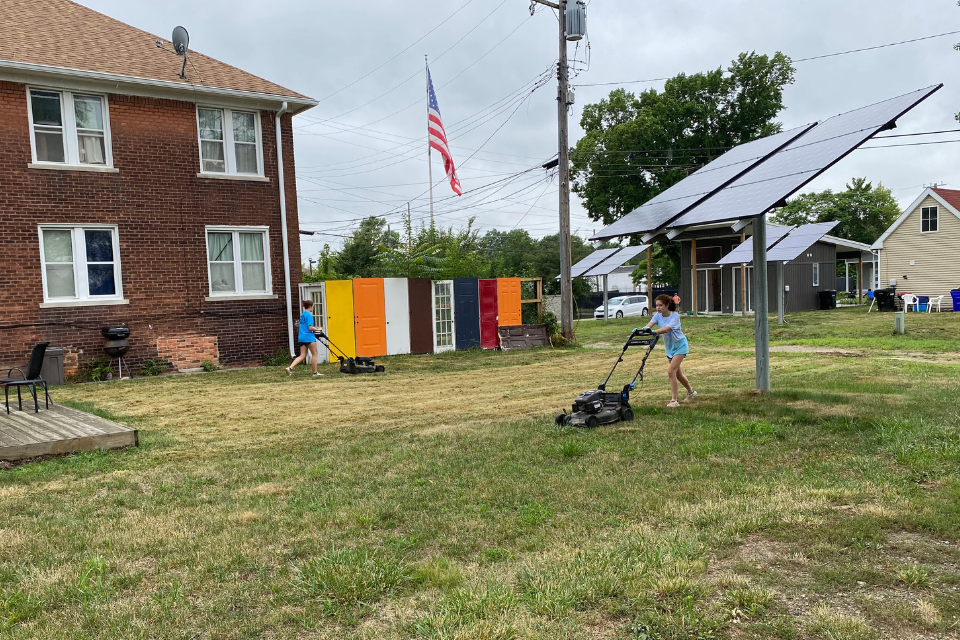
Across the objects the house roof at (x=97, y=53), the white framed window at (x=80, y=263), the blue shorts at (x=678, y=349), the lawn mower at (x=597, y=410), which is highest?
the house roof at (x=97, y=53)

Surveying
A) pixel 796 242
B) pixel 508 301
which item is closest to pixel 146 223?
pixel 508 301

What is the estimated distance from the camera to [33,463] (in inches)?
288

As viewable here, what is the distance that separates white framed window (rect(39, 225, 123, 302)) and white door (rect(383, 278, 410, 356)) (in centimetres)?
671

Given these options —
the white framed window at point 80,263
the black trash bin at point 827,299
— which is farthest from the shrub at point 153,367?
the black trash bin at point 827,299

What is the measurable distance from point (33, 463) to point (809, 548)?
7.34 meters

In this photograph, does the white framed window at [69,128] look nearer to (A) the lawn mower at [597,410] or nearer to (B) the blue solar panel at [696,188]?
(B) the blue solar panel at [696,188]

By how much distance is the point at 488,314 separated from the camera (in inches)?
856

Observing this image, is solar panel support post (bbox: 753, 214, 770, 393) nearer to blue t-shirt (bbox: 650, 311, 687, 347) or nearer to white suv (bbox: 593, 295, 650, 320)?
blue t-shirt (bbox: 650, 311, 687, 347)

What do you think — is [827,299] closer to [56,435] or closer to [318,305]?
[318,305]

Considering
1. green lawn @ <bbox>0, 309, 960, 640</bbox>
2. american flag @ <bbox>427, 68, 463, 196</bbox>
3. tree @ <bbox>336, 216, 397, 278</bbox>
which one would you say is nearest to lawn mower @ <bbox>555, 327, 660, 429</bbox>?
green lawn @ <bbox>0, 309, 960, 640</bbox>

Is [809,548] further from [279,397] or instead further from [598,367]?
[598,367]

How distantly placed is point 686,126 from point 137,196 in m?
38.6

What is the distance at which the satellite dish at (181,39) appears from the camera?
18.1 meters

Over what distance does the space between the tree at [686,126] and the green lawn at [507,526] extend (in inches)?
1517
